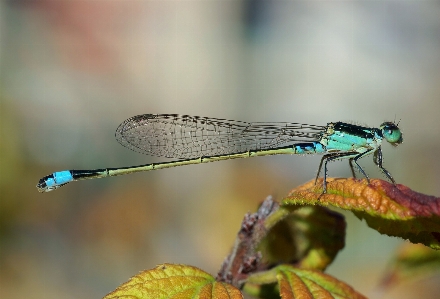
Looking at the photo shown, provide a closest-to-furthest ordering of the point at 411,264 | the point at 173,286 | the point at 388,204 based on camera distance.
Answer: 1. the point at 388,204
2. the point at 173,286
3. the point at 411,264

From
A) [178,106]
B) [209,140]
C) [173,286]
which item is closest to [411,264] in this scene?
[173,286]

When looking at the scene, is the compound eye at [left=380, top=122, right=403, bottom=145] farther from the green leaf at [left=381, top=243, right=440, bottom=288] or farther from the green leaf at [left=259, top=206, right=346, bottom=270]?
Result: the green leaf at [left=259, top=206, right=346, bottom=270]

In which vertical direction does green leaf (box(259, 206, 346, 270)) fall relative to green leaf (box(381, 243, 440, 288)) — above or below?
above

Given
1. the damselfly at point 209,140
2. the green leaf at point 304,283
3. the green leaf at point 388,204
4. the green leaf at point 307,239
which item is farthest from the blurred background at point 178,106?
the green leaf at point 388,204

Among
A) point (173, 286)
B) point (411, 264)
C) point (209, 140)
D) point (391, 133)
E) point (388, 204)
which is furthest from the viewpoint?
point (209, 140)

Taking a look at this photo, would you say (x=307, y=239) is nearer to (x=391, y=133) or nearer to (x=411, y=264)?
(x=411, y=264)

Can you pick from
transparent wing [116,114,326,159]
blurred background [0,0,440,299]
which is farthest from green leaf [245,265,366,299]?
blurred background [0,0,440,299]
